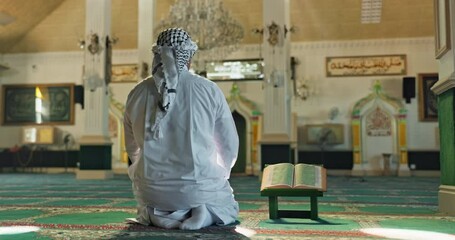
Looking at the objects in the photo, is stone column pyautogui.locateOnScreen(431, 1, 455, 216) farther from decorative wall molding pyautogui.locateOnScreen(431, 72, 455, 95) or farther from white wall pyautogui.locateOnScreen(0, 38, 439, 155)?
white wall pyautogui.locateOnScreen(0, 38, 439, 155)

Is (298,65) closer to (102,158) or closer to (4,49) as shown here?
(102,158)

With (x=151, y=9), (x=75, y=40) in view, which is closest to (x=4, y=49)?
(x=75, y=40)

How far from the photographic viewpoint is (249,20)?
12.0 metres

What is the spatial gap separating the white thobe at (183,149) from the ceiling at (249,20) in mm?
8976

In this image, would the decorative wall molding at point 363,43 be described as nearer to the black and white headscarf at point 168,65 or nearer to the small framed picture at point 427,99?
the small framed picture at point 427,99

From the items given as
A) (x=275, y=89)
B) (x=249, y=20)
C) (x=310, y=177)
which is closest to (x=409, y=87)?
(x=249, y=20)

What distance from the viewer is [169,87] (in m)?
2.44

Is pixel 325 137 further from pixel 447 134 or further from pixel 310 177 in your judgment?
pixel 310 177

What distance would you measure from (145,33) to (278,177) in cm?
727

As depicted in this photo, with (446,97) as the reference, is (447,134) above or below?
below

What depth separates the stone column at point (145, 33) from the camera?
9479 mm

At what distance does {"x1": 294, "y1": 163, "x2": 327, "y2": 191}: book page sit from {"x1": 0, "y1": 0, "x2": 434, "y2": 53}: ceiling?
28.0 feet

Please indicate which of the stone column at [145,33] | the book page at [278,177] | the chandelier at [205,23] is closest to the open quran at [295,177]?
the book page at [278,177]

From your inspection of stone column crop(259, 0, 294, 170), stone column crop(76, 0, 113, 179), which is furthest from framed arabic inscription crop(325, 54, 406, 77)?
stone column crop(76, 0, 113, 179)
